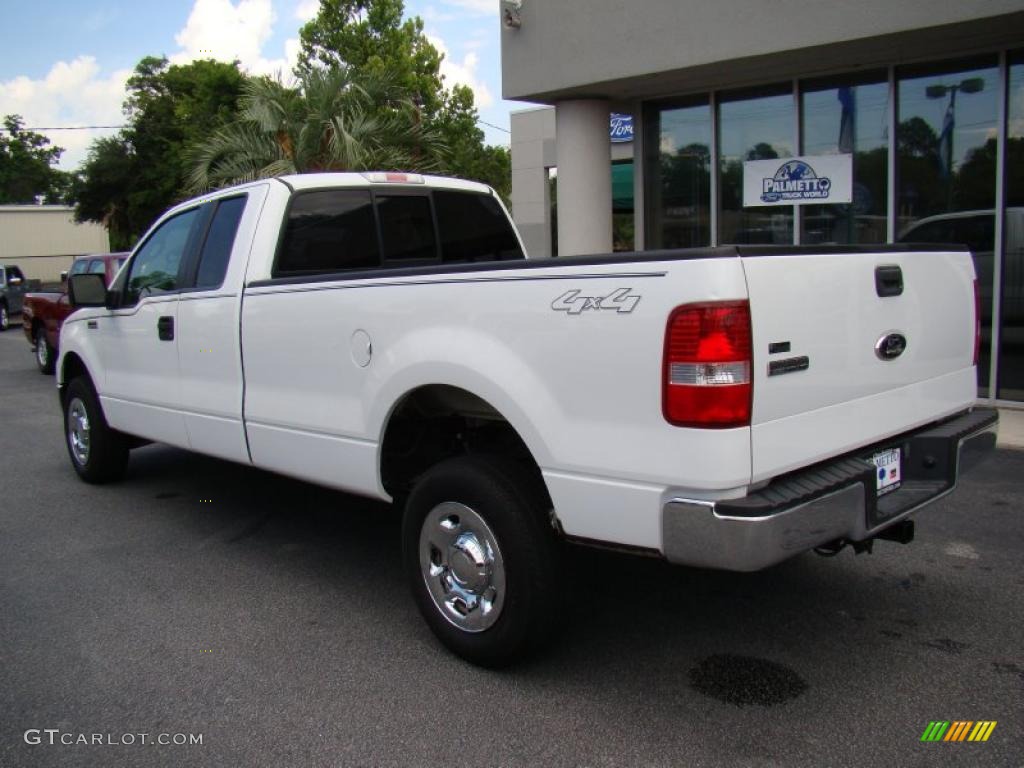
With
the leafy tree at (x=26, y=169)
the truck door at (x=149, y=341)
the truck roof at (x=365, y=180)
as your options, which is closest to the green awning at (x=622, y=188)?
the truck roof at (x=365, y=180)

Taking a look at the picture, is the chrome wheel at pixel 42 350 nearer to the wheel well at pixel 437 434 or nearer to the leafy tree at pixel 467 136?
the wheel well at pixel 437 434

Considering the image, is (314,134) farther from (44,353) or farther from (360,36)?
(360,36)

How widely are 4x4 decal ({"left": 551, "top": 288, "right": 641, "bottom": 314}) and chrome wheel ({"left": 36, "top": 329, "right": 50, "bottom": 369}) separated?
13332 mm

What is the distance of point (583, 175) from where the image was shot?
11031mm

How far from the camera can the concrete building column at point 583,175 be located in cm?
1090

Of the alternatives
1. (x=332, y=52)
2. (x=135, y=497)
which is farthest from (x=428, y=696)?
(x=332, y=52)

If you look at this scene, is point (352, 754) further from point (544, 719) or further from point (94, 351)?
point (94, 351)

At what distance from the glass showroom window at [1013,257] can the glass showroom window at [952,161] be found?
132mm

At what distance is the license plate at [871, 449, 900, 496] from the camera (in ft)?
11.3

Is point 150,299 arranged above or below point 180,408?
above

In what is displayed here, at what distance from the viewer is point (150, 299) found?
18.4ft

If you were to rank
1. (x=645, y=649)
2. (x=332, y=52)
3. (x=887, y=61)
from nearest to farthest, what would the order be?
(x=645, y=649)
(x=887, y=61)
(x=332, y=52)

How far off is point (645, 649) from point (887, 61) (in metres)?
7.60

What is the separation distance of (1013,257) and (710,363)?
726 centimetres
